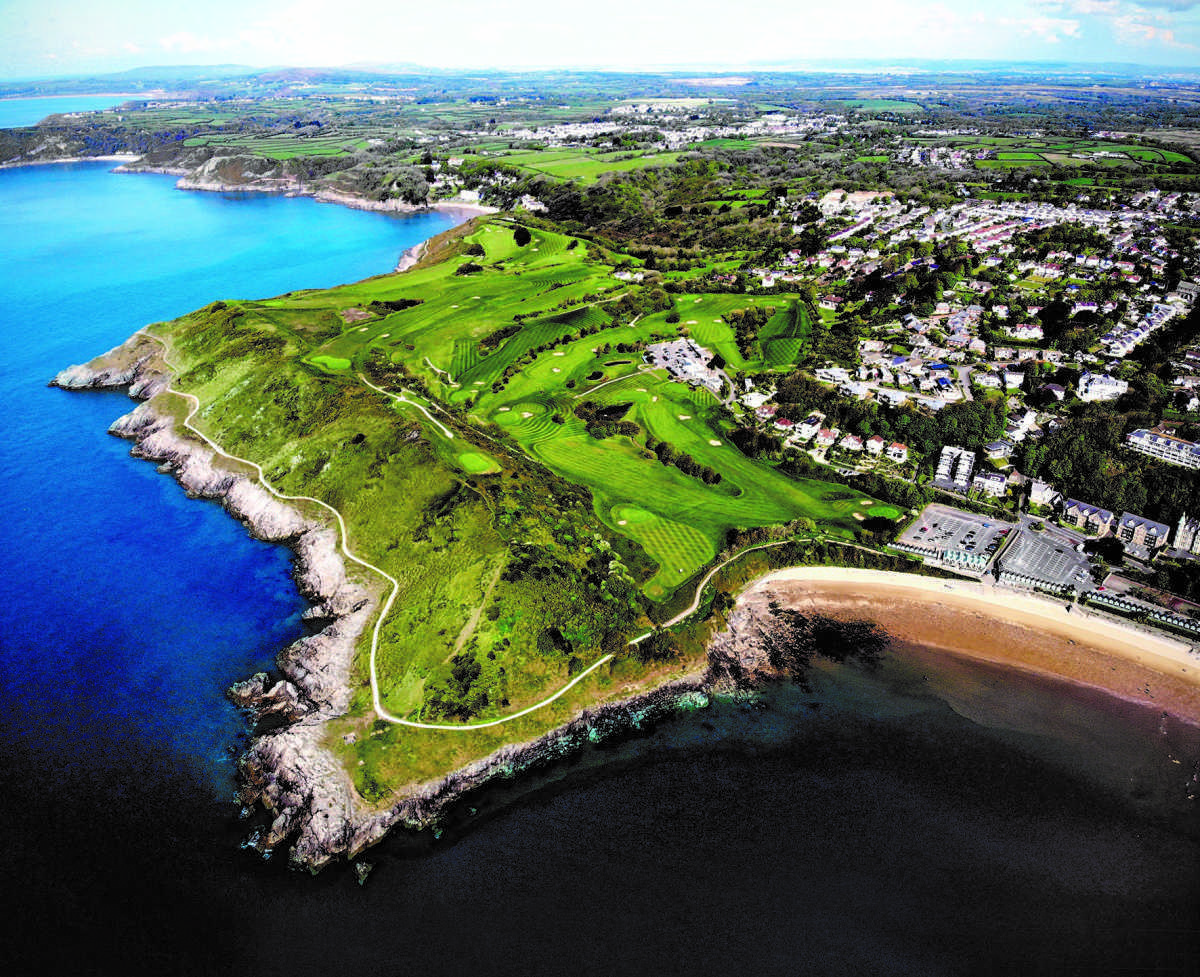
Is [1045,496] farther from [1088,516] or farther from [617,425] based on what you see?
[617,425]

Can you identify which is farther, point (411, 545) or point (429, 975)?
point (411, 545)

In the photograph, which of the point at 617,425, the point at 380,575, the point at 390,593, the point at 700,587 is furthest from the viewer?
the point at 617,425

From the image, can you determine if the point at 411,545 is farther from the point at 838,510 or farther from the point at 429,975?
the point at 838,510

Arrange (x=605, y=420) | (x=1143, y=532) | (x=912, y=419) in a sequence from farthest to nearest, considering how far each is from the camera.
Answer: (x=605, y=420)
(x=912, y=419)
(x=1143, y=532)

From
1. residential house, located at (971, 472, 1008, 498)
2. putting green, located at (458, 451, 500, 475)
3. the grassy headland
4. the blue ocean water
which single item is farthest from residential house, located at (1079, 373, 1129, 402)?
the blue ocean water

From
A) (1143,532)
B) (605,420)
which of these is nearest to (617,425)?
(605,420)

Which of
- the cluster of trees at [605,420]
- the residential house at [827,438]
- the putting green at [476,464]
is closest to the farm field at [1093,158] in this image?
the residential house at [827,438]

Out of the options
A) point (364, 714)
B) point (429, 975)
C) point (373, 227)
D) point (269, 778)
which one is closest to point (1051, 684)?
point (429, 975)
